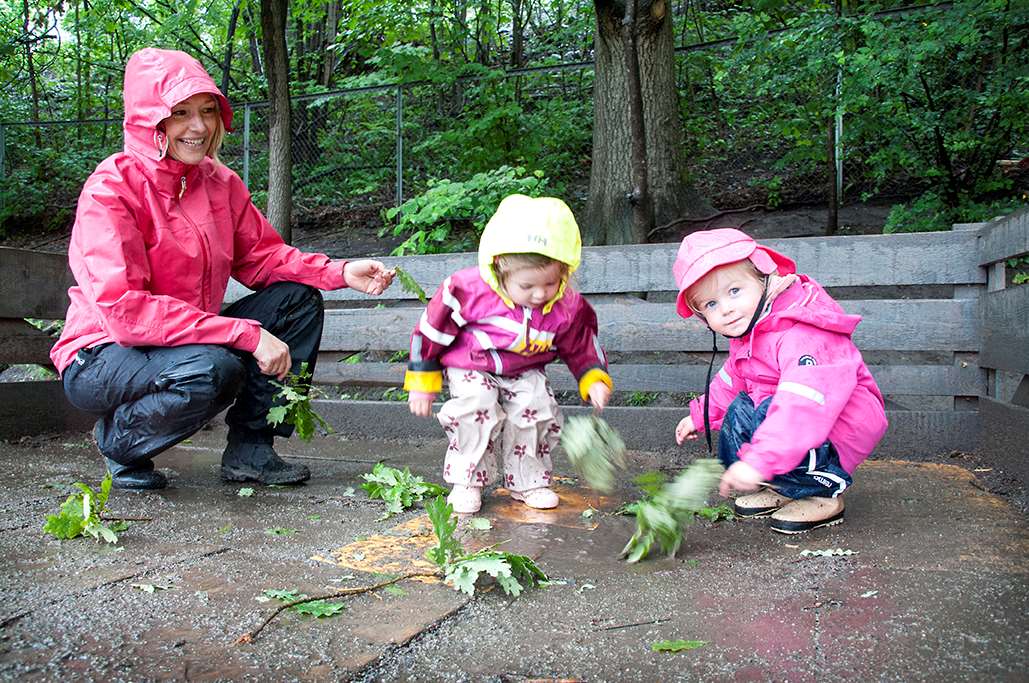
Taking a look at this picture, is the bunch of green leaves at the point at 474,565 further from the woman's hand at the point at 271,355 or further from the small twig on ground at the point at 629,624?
the woman's hand at the point at 271,355

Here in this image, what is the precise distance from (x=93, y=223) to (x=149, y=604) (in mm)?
1621

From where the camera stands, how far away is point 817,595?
2211 millimetres

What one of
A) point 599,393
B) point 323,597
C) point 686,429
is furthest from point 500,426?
point 323,597

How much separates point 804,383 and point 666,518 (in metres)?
0.58

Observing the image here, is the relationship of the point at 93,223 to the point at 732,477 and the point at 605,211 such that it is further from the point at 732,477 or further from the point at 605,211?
the point at 605,211

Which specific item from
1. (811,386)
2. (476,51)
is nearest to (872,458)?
(811,386)

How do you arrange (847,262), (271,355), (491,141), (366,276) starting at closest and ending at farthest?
(271,355) < (366,276) < (847,262) < (491,141)

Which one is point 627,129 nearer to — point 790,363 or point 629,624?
point 790,363

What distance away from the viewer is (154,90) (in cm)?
326

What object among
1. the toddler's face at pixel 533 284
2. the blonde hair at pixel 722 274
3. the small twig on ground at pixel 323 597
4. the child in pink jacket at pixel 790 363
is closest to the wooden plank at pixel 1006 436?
the child in pink jacket at pixel 790 363

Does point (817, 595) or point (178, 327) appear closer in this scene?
point (817, 595)

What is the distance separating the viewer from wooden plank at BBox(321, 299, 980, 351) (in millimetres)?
4219

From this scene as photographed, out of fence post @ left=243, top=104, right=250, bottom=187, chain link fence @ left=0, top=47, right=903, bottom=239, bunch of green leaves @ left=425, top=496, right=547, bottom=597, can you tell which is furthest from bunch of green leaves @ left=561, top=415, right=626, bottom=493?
fence post @ left=243, top=104, right=250, bottom=187

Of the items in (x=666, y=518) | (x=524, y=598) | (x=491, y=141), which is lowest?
(x=524, y=598)
